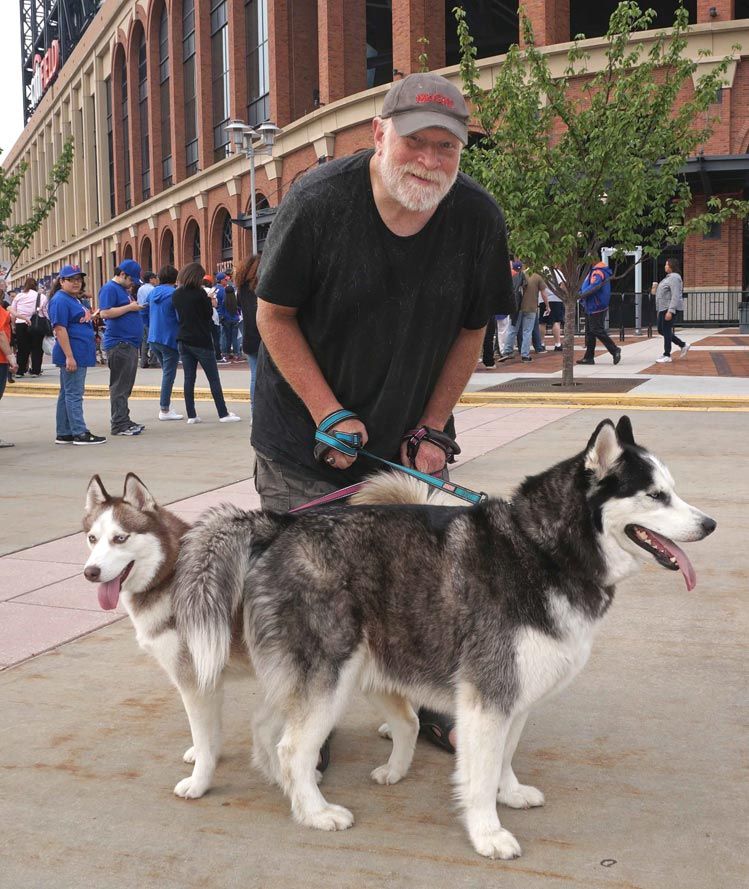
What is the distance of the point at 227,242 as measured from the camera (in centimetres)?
4566

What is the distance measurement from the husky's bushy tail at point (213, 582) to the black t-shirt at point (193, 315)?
1026 cm

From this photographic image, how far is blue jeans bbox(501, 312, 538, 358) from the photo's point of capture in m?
21.3

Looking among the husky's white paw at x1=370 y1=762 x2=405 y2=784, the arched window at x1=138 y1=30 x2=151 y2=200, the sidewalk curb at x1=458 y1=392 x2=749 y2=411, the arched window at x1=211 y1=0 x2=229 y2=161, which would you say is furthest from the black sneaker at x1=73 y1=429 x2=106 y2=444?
the arched window at x1=138 y1=30 x2=151 y2=200

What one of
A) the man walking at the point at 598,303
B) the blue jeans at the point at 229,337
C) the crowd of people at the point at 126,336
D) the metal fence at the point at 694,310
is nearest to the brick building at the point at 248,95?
the metal fence at the point at 694,310

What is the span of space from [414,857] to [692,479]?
6.35m

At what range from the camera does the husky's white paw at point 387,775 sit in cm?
346

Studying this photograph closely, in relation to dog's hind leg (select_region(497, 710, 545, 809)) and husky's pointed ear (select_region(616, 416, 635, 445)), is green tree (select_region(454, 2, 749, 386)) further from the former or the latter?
dog's hind leg (select_region(497, 710, 545, 809))

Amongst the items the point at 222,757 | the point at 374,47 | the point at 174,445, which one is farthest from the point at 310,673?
the point at 374,47

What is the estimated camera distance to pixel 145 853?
117 inches

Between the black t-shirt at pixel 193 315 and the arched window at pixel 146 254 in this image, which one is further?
the arched window at pixel 146 254

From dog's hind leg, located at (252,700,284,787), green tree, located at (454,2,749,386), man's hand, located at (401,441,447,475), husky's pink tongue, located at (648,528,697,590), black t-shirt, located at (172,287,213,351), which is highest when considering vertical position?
green tree, located at (454,2,749,386)

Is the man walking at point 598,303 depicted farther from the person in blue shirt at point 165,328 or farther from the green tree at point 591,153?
the person in blue shirt at point 165,328

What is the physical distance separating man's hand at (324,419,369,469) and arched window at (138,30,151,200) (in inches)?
2193

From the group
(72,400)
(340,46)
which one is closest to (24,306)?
(72,400)
